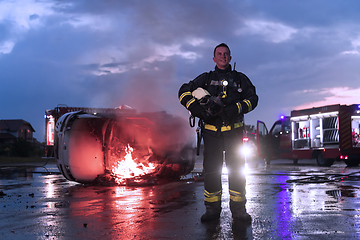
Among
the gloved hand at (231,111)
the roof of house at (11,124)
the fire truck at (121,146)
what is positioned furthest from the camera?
the roof of house at (11,124)

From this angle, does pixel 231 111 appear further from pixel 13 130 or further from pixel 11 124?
pixel 11 124

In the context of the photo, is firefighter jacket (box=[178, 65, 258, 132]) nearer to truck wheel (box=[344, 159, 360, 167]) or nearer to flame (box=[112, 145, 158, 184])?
flame (box=[112, 145, 158, 184])

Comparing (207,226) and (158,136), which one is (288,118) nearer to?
(158,136)

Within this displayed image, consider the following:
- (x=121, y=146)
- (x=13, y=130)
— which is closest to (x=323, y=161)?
(x=121, y=146)

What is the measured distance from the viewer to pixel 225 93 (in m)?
4.39

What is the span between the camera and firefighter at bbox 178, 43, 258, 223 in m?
4.24

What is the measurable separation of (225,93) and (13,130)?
6839 centimetres

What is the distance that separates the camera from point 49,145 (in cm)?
1847

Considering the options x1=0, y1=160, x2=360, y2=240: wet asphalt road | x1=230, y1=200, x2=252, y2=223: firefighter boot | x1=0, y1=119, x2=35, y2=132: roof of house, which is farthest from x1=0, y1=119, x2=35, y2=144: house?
x1=230, y1=200, x2=252, y2=223: firefighter boot

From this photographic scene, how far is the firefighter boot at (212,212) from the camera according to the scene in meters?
4.06

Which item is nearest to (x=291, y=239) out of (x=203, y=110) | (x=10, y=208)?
(x=203, y=110)

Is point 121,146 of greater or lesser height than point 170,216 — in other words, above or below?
above

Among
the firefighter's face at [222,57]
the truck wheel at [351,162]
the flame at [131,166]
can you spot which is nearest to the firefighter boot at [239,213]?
the firefighter's face at [222,57]

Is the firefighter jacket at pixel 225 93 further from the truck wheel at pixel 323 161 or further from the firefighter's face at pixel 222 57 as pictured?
the truck wheel at pixel 323 161
